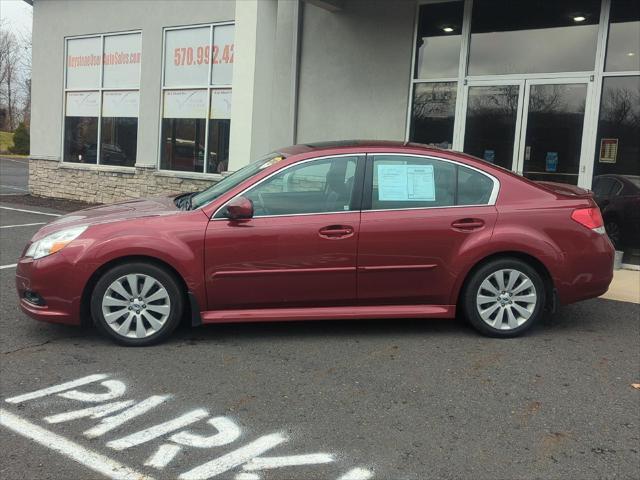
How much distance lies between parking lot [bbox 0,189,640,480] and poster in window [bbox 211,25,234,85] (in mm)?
8284

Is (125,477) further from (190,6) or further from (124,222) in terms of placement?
(190,6)

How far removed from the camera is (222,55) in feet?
Answer: 42.0

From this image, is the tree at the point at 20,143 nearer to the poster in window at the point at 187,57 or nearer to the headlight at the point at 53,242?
the poster in window at the point at 187,57

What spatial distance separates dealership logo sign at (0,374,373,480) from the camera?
10.1ft

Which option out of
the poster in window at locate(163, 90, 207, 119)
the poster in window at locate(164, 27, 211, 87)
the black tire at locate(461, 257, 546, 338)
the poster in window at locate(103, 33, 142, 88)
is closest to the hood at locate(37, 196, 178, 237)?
the black tire at locate(461, 257, 546, 338)

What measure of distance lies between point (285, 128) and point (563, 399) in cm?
806

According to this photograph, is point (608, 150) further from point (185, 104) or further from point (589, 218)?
point (185, 104)

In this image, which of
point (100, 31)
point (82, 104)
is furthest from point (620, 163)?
point (82, 104)

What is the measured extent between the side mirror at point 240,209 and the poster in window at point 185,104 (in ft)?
29.1

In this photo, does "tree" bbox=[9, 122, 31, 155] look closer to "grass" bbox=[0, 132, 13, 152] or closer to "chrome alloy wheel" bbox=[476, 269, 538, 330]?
"grass" bbox=[0, 132, 13, 152]

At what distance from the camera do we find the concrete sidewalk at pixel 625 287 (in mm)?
6840

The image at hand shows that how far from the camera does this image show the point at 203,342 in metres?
5.00

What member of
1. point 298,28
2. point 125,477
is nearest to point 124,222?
point 125,477

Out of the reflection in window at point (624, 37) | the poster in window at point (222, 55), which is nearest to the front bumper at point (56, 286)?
the reflection in window at point (624, 37)
